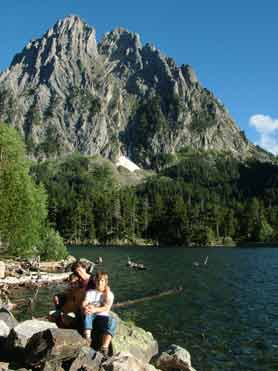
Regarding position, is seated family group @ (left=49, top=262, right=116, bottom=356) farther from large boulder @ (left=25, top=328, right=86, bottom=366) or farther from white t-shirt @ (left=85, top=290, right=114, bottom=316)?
large boulder @ (left=25, top=328, right=86, bottom=366)

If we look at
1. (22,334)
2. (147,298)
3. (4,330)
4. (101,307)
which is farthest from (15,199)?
(101,307)

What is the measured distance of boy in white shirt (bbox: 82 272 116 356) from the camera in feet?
61.5

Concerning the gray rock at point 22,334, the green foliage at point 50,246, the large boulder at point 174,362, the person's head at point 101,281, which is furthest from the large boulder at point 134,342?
the green foliage at point 50,246

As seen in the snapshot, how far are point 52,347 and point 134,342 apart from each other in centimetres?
772

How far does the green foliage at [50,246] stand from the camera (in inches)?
2836

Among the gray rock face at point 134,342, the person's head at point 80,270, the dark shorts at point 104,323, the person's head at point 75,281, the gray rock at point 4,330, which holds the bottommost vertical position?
the gray rock face at point 134,342

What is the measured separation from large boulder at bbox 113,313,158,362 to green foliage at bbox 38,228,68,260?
48.7m

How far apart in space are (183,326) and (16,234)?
97.4ft

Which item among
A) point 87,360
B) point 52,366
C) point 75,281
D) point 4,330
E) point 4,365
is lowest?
point 4,365

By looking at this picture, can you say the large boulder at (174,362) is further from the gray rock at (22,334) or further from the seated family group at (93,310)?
the gray rock at (22,334)

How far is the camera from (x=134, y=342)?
23328mm

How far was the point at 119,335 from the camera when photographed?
22734 millimetres

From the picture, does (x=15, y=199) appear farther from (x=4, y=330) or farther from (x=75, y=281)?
(x=75, y=281)

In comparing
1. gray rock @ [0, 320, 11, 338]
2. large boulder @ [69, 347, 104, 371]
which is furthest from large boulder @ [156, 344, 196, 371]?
gray rock @ [0, 320, 11, 338]
